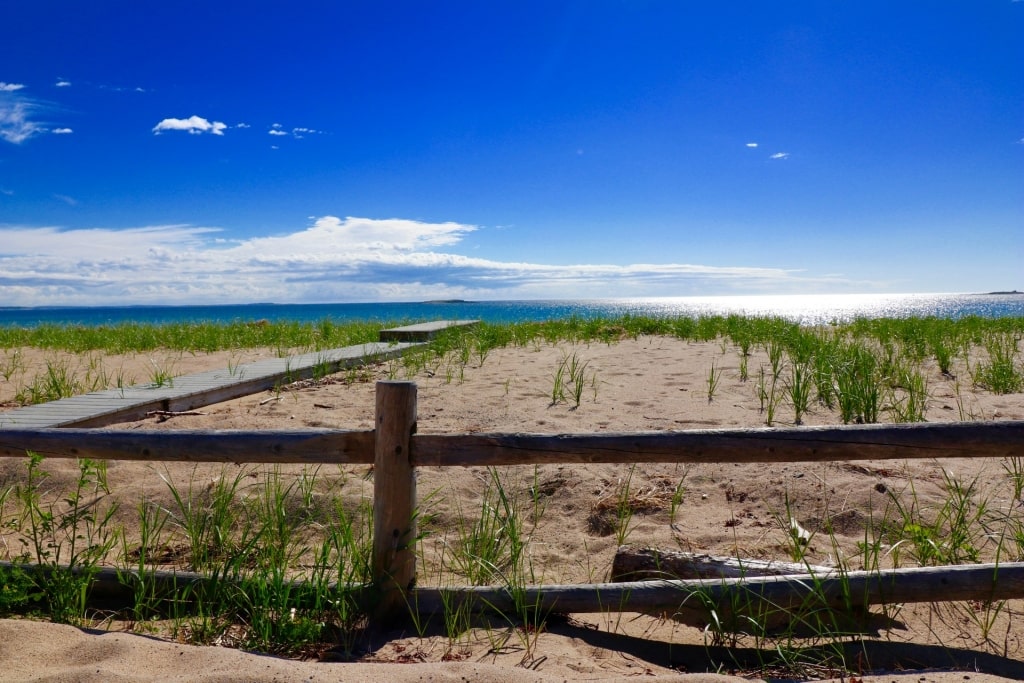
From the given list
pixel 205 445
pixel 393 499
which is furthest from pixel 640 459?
pixel 205 445

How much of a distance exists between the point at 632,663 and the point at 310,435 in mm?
1661

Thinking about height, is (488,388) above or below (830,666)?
above

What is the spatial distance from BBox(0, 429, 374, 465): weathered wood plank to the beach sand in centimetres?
75

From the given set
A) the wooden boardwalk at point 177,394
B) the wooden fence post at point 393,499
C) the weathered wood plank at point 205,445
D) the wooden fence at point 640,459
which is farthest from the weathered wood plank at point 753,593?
the wooden boardwalk at point 177,394

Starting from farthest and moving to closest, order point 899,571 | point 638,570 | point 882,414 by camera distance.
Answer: point 882,414, point 638,570, point 899,571

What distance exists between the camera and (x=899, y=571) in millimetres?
2615

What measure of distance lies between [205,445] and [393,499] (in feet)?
3.00

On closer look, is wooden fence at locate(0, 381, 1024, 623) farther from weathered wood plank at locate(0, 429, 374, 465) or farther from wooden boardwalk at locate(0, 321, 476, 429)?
wooden boardwalk at locate(0, 321, 476, 429)

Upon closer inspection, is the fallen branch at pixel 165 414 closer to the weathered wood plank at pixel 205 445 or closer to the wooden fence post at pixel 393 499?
the weathered wood plank at pixel 205 445

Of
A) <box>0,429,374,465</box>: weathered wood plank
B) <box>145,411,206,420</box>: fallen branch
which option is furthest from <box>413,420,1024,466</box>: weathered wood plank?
<box>145,411,206,420</box>: fallen branch

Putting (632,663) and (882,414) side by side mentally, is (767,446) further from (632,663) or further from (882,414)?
(882,414)

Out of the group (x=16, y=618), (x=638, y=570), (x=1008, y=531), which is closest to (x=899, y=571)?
(x=638, y=570)

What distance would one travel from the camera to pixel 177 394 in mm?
6410

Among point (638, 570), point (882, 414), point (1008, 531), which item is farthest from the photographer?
point (882, 414)
